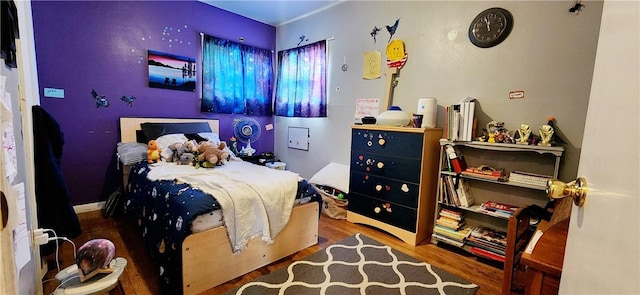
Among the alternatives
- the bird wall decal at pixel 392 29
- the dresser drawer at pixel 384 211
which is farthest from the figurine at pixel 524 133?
the bird wall decal at pixel 392 29

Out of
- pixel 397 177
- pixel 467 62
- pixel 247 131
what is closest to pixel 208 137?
pixel 247 131

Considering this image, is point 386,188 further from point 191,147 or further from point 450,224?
point 191,147

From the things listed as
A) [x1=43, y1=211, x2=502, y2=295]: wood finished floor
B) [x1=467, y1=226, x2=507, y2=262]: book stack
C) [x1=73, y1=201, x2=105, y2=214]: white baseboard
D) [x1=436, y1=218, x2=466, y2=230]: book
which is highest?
[x1=436, y1=218, x2=466, y2=230]: book

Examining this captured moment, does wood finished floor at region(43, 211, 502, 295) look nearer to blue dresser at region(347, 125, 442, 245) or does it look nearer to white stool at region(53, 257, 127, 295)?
blue dresser at region(347, 125, 442, 245)

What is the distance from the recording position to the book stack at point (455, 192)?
2213mm

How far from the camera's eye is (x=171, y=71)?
10.3 ft

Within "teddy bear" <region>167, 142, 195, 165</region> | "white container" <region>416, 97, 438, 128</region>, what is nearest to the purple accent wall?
"teddy bear" <region>167, 142, 195, 165</region>

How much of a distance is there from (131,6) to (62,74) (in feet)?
3.12

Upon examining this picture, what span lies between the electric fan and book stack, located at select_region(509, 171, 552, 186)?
2.92 m

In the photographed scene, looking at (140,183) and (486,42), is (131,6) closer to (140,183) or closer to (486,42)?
(140,183)

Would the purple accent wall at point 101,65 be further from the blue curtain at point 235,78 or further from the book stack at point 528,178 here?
the book stack at point 528,178

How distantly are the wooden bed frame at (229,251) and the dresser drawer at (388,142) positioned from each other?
79 cm

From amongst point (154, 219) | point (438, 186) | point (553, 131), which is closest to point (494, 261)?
point (438, 186)

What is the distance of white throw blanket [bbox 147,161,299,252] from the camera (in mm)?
1680
